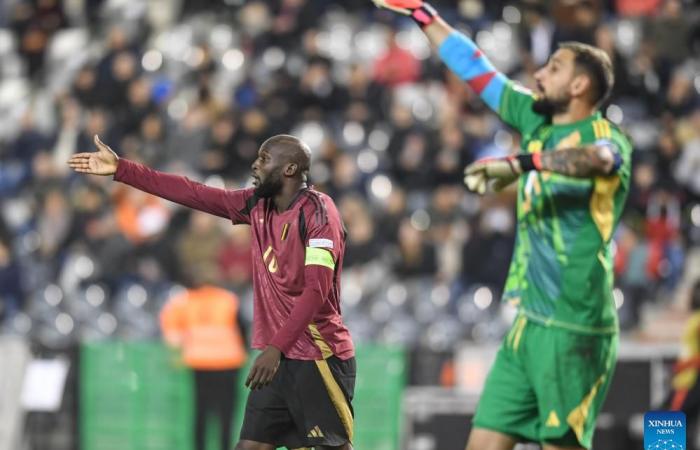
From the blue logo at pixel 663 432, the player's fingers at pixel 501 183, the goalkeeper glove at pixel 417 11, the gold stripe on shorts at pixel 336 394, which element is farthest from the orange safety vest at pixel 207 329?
the blue logo at pixel 663 432

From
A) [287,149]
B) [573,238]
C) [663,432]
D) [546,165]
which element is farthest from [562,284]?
[287,149]

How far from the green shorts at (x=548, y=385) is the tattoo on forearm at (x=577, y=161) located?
79cm

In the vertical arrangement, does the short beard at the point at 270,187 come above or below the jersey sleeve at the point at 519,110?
below

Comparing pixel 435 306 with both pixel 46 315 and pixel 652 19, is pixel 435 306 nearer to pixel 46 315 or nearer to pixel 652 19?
pixel 46 315

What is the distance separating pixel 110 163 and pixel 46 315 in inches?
309

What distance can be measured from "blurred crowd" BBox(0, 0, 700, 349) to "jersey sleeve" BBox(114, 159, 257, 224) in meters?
6.16

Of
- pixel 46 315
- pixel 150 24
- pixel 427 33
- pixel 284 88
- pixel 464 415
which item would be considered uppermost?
pixel 150 24

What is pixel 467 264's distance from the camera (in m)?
13.8

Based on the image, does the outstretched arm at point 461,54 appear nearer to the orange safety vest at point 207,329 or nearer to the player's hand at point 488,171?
the player's hand at point 488,171

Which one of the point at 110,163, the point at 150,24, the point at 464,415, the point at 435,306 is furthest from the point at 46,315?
the point at 110,163

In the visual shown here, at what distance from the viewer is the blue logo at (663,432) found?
5.61m

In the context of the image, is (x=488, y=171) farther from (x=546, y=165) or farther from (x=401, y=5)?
(x=401, y=5)

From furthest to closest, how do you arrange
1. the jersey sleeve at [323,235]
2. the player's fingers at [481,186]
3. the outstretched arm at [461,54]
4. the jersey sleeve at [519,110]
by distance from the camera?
the outstretched arm at [461,54], the jersey sleeve at [519,110], the jersey sleeve at [323,235], the player's fingers at [481,186]

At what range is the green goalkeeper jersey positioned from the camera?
646 centimetres
